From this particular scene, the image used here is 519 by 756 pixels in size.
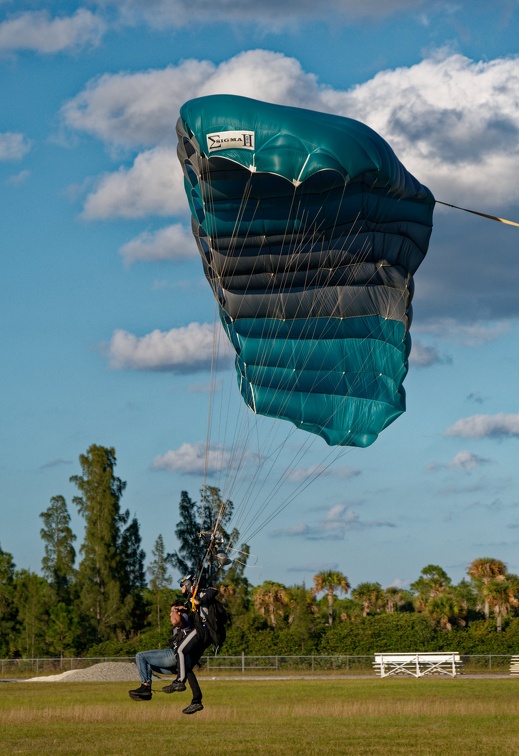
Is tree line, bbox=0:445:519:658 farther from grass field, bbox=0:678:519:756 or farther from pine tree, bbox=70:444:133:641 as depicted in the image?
grass field, bbox=0:678:519:756

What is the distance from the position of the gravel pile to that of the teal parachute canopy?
90.1 ft

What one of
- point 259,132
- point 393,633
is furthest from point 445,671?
point 259,132

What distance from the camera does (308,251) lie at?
20609mm

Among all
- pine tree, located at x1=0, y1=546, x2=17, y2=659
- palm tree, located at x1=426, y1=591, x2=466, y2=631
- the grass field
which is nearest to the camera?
the grass field

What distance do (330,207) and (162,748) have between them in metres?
10.1

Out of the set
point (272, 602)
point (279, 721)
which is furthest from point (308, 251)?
point (272, 602)

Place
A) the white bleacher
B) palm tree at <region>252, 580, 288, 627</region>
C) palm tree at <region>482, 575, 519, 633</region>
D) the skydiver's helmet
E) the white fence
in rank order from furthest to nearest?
palm tree at <region>252, 580, 288, 627</region> → palm tree at <region>482, 575, 519, 633</region> → the white fence → the white bleacher → the skydiver's helmet

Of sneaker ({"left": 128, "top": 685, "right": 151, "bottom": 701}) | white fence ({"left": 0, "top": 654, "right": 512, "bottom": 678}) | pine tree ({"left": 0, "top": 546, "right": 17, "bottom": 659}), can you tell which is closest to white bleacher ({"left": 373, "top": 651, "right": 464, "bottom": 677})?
white fence ({"left": 0, "top": 654, "right": 512, "bottom": 678})

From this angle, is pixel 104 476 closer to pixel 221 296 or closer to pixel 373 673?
pixel 373 673

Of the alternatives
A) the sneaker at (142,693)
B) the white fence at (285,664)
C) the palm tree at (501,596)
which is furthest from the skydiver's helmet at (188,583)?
the palm tree at (501,596)

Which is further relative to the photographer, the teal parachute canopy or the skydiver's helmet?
the teal parachute canopy

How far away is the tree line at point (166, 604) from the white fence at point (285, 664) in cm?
202

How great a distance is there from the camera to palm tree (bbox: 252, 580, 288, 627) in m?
60.0

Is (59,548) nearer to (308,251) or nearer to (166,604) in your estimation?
(166,604)
